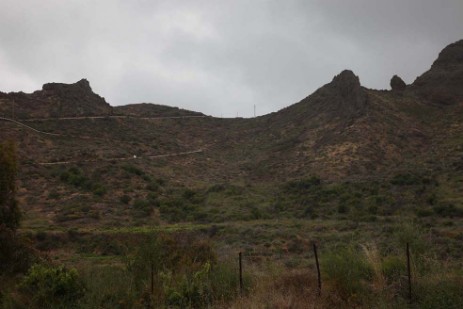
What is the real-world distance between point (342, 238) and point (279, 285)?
15731mm

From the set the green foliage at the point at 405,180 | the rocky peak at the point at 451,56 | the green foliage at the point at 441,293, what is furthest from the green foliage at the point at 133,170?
the rocky peak at the point at 451,56

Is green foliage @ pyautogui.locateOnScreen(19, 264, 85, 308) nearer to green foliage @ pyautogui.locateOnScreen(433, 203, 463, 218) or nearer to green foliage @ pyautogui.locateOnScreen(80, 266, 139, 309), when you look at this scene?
green foliage @ pyautogui.locateOnScreen(80, 266, 139, 309)

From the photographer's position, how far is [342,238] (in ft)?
77.9

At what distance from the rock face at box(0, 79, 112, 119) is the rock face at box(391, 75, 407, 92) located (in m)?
40.0

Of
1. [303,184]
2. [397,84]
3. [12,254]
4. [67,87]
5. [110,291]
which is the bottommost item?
[110,291]

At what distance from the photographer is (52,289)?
8727 mm

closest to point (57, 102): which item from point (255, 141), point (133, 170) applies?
point (133, 170)

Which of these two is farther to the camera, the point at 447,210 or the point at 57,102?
the point at 57,102

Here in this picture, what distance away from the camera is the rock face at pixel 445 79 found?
183 ft

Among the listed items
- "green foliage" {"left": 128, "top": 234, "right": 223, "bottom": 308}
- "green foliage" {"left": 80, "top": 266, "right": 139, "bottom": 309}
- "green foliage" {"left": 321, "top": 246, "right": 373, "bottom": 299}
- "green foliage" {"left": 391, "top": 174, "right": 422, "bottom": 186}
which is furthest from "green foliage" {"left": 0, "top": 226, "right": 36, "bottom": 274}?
"green foliage" {"left": 391, "top": 174, "right": 422, "bottom": 186}

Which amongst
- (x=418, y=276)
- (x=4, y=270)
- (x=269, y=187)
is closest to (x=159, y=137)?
(x=269, y=187)

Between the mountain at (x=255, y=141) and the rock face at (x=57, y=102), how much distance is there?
0.15m

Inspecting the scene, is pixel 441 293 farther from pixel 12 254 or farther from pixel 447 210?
pixel 447 210

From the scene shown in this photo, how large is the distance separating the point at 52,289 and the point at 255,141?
55.5m
